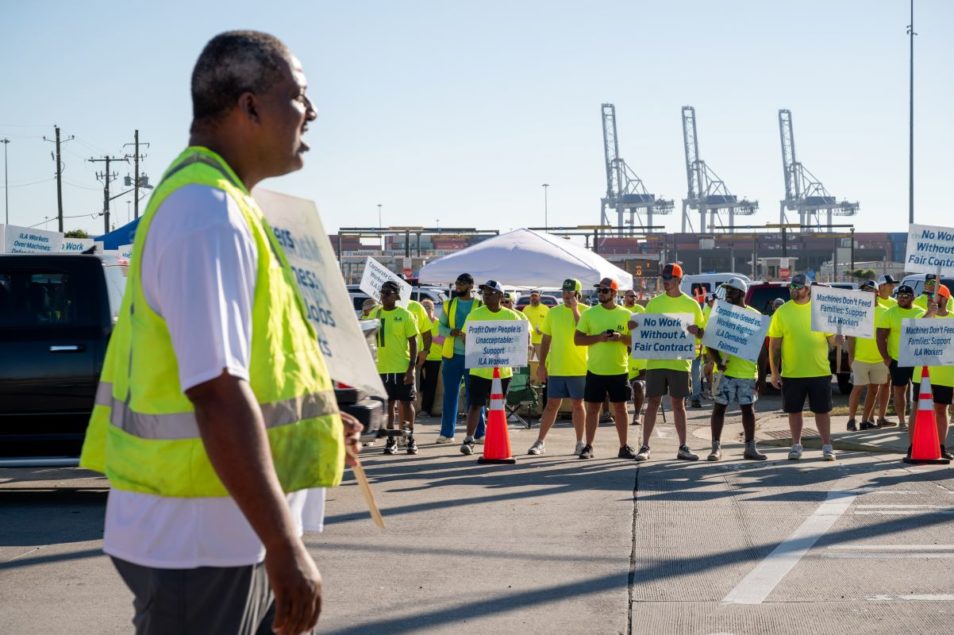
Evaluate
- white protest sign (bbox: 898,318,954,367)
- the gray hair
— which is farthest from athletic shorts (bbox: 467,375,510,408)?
the gray hair

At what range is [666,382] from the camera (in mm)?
12844

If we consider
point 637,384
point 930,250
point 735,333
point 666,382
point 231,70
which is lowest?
point 637,384

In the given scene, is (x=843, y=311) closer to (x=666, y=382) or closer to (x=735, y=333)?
(x=735, y=333)

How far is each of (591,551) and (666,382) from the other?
5.32 metres

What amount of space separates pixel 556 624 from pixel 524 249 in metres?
12.9

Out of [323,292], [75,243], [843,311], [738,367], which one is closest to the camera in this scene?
[323,292]

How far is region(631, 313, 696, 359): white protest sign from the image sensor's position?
41.8 ft

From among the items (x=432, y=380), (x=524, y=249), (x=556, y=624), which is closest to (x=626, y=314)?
(x=432, y=380)

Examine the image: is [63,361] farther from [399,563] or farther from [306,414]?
[306,414]

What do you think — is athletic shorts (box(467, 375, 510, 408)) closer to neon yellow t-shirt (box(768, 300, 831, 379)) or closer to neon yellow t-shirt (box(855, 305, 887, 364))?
neon yellow t-shirt (box(768, 300, 831, 379))

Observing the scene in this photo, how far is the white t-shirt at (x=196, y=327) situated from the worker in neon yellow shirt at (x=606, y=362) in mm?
10499

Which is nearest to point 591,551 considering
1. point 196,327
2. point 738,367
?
point 738,367

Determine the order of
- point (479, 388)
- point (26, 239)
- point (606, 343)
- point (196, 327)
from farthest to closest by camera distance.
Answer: point (26, 239) < point (479, 388) < point (606, 343) < point (196, 327)

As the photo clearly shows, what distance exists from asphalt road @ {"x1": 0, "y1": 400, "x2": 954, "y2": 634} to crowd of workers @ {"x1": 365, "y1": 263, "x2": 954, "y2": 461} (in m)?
0.87
